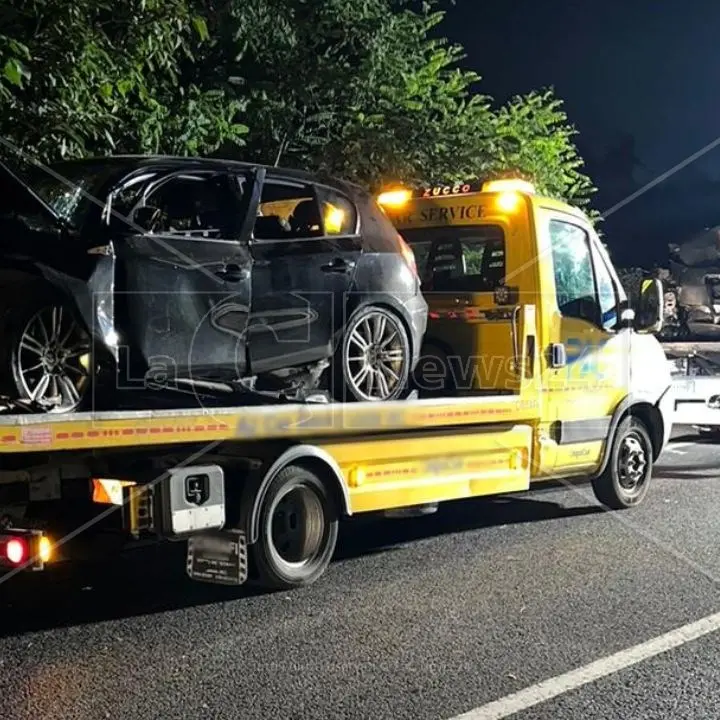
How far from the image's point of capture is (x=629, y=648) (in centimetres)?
536

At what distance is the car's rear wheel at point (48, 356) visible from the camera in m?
5.41

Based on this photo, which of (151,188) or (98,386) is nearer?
(98,386)

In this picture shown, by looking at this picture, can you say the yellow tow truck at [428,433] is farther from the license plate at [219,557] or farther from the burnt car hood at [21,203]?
the burnt car hood at [21,203]

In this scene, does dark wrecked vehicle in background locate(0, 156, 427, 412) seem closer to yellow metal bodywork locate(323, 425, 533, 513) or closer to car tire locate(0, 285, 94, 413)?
car tire locate(0, 285, 94, 413)

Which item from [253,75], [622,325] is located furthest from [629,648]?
[253,75]

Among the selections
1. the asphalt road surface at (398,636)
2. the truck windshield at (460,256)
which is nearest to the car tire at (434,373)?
the truck windshield at (460,256)

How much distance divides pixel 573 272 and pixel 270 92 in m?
4.82

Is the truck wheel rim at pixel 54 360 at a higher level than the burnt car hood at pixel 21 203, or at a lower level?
lower

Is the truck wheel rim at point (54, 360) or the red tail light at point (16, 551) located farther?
the truck wheel rim at point (54, 360)

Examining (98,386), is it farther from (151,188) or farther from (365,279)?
(365,279)

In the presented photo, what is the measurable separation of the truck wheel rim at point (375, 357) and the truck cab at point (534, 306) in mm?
939

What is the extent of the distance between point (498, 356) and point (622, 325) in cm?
156

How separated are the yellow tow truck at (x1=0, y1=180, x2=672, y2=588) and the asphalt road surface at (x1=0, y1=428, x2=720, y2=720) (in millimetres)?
420

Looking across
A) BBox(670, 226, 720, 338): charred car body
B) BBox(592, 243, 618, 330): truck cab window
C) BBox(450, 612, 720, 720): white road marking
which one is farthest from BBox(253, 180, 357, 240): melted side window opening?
BBox(670, 226, 720, 338): charred car body
